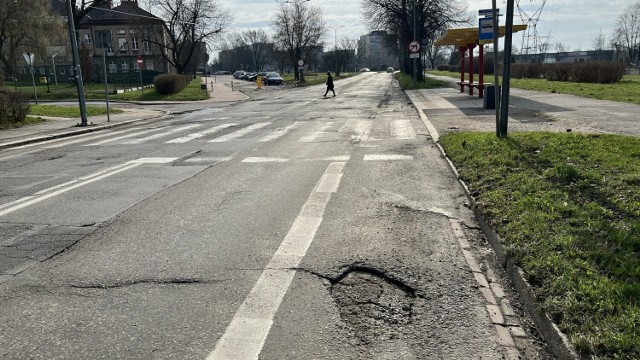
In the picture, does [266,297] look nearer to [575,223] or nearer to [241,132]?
[575,223]

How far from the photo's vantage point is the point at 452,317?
3.71 metres

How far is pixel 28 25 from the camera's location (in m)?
52.8

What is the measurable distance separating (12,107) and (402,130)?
47.5ft

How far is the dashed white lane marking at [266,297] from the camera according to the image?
131 inches

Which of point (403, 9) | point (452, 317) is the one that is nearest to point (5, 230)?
point (452, 317)

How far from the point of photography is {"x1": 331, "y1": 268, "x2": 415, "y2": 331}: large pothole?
3.70 metres

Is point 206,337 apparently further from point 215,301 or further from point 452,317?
point 452,317

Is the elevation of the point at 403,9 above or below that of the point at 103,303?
above

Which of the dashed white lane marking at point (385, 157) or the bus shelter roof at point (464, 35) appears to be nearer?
the dashed white lane marking at point (385, 157)

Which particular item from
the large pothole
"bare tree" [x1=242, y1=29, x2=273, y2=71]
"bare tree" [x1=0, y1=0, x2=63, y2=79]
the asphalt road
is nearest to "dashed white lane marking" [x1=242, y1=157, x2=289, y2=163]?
the asphalt road

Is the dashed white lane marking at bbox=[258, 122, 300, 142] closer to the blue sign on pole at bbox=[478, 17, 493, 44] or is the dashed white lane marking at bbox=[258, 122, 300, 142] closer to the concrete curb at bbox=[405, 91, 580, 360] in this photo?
the blue sign on pole at bbox=[478, 17, 493, 44]

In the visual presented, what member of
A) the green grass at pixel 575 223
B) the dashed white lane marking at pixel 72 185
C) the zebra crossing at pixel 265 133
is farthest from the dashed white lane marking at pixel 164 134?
the green grass at pixel 575 223

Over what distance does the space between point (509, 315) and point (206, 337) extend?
7.40 feet

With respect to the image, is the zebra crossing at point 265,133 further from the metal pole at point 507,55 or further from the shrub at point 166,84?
the shrub at point 166,84
